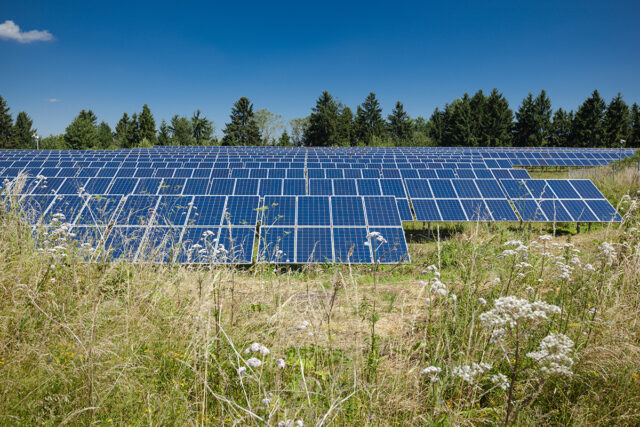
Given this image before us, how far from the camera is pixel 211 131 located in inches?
3221

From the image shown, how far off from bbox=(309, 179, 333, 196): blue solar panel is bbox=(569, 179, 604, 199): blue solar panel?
28.1ft

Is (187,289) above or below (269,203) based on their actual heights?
Answer: below

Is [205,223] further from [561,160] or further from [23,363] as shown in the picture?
[561,160]

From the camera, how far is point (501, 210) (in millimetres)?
10992

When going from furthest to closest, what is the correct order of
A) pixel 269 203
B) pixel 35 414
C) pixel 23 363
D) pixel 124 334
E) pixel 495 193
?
pixel 495 193, pixel 269 203, pixel 124 334, pixel 23 363, pixel 35 414

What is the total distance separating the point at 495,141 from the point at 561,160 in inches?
1358

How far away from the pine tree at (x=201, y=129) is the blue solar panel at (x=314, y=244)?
76596mm

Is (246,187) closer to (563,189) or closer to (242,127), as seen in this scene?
(563,189)

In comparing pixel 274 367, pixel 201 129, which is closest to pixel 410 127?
pixel 201 129

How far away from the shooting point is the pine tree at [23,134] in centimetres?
7856

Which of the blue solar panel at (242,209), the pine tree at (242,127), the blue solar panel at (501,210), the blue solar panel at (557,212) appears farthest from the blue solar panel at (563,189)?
the pine tree at (242,127)

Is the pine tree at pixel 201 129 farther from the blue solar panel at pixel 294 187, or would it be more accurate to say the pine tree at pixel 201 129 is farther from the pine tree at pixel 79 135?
the blue solar panel at pixel 294 187

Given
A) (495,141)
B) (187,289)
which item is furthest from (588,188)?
(495,141)

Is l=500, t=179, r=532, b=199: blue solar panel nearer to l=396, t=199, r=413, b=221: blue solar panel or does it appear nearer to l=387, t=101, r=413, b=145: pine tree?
l=396, t=199, r=413, b=221: blue solar panel
